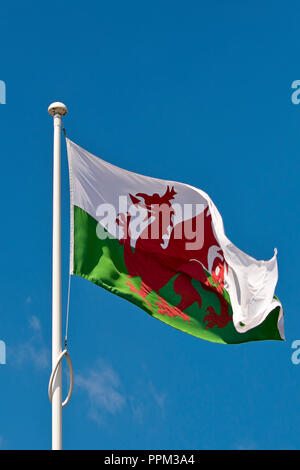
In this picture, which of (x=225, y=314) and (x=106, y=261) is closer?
(x=106, y=261)

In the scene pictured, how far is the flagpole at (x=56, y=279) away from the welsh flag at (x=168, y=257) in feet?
3.37

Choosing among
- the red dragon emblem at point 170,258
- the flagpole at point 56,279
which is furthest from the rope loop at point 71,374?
the red dragon emblem at point 170,258

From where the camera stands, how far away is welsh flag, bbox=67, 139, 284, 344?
16.8 meters

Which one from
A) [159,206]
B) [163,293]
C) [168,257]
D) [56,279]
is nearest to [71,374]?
[56,279]

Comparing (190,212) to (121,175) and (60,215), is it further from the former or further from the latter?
(60,215)

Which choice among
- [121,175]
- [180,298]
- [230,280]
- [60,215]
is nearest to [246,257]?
[230,280]

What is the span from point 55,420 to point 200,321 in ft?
17.1

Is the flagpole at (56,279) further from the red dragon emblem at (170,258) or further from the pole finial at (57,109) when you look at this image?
the red dragon emblem at (170,258)

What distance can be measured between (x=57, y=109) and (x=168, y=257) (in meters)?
4.39

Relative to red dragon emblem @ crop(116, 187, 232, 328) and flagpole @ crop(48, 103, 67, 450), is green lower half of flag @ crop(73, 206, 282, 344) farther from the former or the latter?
flagpole @ crop(48, 103, 67, 450)

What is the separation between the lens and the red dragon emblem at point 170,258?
57.5ft

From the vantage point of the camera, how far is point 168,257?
59.7ft

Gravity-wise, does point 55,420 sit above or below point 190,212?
below

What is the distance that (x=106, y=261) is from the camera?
16.8m
